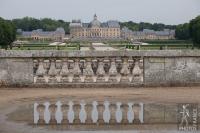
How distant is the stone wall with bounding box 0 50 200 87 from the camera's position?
1357 cm

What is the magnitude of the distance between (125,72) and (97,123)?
5.43 metres

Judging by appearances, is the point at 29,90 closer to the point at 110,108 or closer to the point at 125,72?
the point at 125,72

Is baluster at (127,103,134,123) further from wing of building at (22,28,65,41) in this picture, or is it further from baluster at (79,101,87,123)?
wing of building at (22,28,65,41)

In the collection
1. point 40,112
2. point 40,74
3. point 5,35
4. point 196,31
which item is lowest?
point 40,112

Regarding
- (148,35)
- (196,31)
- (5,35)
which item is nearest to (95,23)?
(148,35)

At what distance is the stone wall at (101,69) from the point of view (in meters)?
13.6

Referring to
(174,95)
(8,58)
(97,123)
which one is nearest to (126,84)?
(174,95)

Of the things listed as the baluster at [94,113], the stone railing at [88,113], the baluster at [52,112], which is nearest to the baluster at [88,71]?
the stone railing at [88,113]

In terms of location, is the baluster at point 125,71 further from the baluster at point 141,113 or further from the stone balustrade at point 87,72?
the baluster at point 141,113

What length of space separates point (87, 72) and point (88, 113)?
14.3ft

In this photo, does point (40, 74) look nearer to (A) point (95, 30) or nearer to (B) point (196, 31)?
(B) point (196, 31)

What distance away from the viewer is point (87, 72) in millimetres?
13602

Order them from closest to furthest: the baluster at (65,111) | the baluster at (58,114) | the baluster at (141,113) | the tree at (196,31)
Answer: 1. the baluster at (65,111)
2. the baluster at (58,114)
3. the baluster at (141,113)
4. the tree at (196,31)

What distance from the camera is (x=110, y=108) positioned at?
991cm
